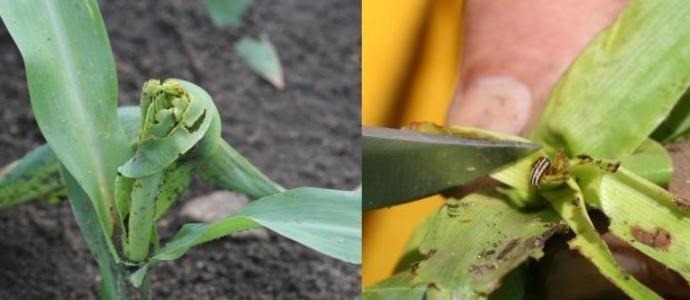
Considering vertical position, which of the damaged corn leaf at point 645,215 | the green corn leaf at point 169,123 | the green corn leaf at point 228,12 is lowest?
the green corn leaf at point 228,12

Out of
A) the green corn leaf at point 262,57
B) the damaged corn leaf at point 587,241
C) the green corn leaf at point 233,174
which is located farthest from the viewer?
the green corn leaf at point 262,57

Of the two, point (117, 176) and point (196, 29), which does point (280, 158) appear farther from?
point (117, 176)

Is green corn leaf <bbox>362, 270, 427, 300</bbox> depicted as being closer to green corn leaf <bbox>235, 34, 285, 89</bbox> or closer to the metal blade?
the metal blade

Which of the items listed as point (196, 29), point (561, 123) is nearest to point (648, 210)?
point (561, 123)

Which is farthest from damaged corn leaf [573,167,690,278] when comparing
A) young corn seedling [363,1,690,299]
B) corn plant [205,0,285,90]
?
corn plant [205,0,285,90]

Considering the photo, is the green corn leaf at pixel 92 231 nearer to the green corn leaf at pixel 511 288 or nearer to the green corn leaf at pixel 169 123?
the green corn leaf at pixel 169 123

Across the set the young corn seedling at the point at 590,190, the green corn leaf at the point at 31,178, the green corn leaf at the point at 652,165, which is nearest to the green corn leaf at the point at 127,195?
the green corn leaf at the point at 31,178
